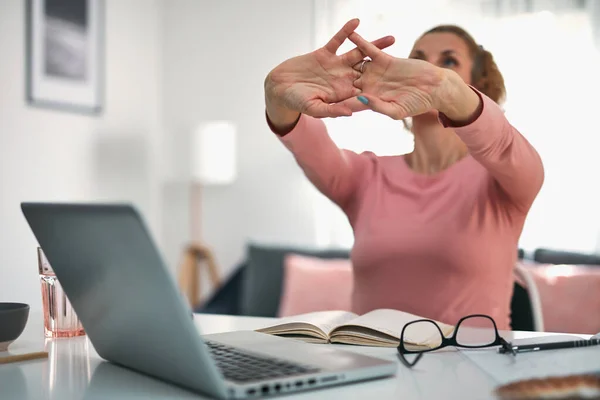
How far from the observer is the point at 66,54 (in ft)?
12.0

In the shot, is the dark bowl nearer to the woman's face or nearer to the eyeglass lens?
the eyeglass lens

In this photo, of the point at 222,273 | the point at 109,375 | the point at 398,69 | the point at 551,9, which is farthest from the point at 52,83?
the point at 109,375

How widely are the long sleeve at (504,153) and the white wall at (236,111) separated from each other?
8.52 ft

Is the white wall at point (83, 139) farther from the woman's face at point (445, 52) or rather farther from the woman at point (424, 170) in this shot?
the woman's face at point (445, 52)

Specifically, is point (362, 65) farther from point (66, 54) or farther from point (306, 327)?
point (66, 54)

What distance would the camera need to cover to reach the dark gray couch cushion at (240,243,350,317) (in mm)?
3248

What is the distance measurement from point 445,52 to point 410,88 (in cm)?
47

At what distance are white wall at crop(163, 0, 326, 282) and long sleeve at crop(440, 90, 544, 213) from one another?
8.52 feet

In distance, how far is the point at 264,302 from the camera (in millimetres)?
3256

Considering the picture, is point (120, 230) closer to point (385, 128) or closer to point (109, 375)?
point (109, 375)

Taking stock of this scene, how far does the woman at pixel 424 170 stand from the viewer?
1.30 m

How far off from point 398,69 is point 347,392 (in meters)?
0.64

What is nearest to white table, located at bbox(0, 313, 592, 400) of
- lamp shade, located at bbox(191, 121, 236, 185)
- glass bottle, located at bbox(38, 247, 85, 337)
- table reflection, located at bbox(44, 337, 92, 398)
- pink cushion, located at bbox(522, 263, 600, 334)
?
table reflection, located at bbox(44, 337, 92, 398)

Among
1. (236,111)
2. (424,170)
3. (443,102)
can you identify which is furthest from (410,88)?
(236,111)
